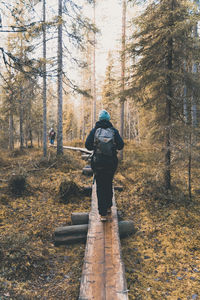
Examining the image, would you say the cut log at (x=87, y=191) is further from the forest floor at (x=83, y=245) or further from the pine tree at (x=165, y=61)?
the pine tree at (x=165, y=61)

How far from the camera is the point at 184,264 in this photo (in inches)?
178

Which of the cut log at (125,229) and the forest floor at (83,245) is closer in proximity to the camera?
the forest floor at (83,245)

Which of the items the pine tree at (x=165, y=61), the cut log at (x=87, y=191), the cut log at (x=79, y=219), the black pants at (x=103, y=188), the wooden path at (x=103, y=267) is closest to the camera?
the wooden path at (x=103, y=267)

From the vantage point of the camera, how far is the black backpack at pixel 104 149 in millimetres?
4633

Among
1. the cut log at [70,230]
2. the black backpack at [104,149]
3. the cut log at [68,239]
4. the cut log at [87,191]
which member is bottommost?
the cut log at [68,239]

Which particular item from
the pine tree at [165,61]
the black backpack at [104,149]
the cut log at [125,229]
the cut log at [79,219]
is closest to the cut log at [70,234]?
the cut log at [79,219]

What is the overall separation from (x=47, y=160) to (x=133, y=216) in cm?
661

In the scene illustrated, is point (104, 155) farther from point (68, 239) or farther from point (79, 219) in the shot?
point (68, 239)

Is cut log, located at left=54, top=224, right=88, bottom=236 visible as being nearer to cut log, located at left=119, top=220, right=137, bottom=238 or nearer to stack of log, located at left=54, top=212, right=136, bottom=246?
stack of log, located at left=54, top=212, right=136, bottom=246

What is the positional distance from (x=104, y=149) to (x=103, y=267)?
8.29 feet

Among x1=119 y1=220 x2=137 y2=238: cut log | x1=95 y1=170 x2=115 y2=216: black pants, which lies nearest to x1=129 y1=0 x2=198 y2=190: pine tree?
x1=119 y1=220 x2=137 y2=238: cut log

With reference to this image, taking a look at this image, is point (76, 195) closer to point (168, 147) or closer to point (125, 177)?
point (125, 177)

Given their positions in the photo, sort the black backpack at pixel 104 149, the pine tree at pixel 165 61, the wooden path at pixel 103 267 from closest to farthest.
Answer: the wooden path at pixel 103 267 < the black backpack at pixel 104 149 < the pine tree at pixel 165 61

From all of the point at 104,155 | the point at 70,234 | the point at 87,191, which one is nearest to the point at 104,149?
the point at 104,155
